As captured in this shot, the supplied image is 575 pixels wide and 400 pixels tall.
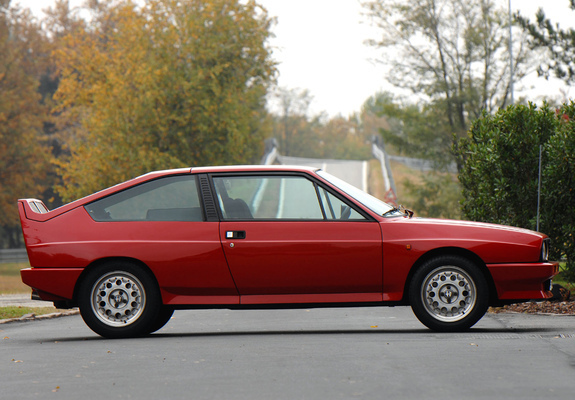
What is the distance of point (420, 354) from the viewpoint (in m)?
7.27

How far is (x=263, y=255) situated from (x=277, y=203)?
61cm

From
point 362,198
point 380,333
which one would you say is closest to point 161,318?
point 380,333

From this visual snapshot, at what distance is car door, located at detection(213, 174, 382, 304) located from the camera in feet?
29.1

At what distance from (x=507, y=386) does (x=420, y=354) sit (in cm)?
153

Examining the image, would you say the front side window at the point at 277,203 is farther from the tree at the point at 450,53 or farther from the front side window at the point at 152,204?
the tree at the point at 450,53

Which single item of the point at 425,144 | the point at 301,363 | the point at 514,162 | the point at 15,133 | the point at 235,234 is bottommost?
the point at 301,363

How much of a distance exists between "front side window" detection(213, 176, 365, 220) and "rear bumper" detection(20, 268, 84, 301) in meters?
1.62

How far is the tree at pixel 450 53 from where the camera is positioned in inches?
1599

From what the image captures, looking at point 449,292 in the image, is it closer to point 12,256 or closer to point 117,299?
point 117,299

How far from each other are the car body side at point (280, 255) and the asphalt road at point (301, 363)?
1.39 ft

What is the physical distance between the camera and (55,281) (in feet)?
29.9

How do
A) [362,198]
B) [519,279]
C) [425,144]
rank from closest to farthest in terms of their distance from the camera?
[519,279], [362,198], [425,144]

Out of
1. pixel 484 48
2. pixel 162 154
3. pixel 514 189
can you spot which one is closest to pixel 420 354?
pixel 514 189

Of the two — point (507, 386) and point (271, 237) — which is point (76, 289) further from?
point (507, 386)
